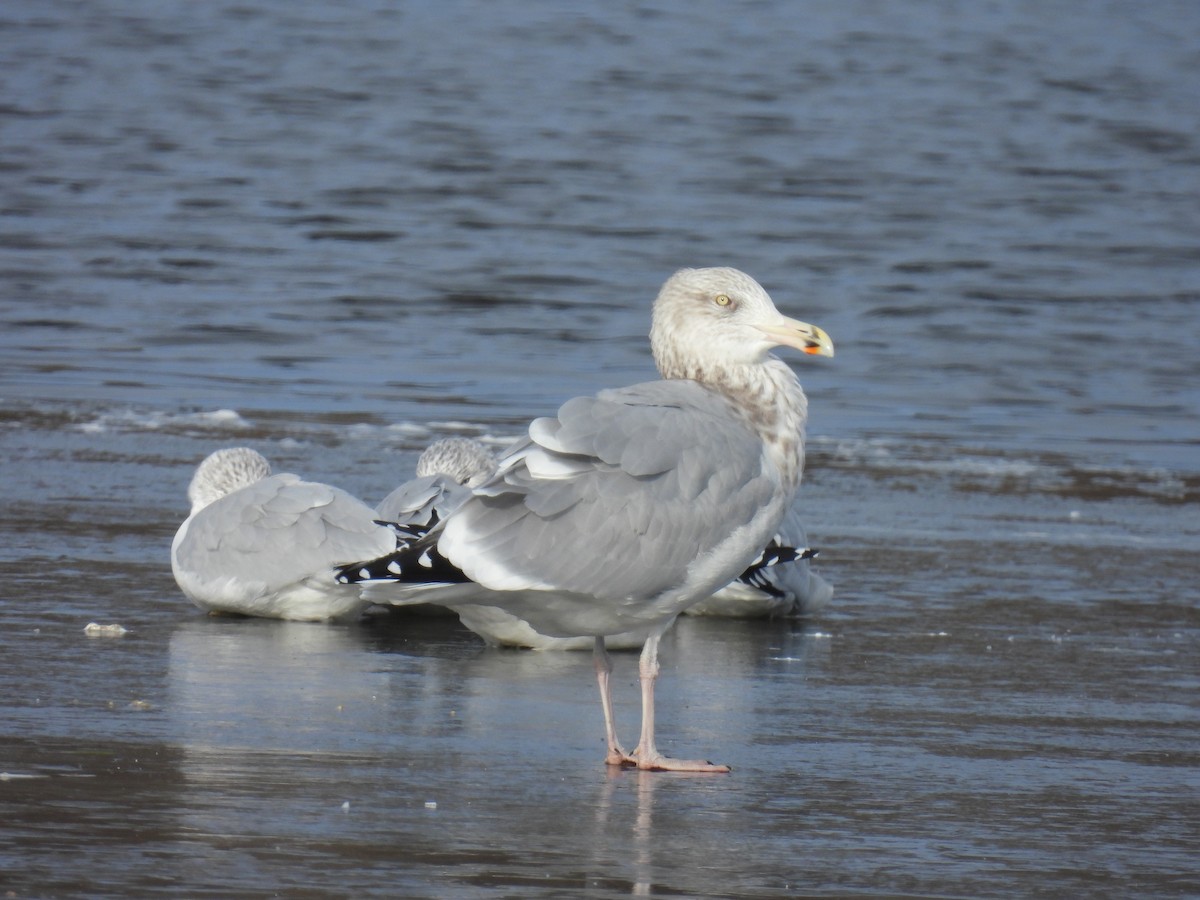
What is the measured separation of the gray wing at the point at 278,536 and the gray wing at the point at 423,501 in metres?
0.13

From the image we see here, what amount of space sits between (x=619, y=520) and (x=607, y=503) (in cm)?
5

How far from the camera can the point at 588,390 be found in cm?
1383

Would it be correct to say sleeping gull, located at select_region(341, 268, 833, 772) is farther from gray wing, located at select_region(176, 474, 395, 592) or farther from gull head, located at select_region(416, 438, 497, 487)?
gull head, located at select_region(416, 438, 497, 487)

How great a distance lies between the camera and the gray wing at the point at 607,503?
5211 mm

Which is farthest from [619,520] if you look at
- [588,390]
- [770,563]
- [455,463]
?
[588,390]

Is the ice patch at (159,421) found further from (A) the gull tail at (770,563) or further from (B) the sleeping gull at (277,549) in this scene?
(A) the gull tail at (770,563)

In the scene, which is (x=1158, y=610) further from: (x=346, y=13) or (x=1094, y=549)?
(x=346, y=13)

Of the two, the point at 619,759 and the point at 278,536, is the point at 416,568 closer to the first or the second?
the point at 619,759

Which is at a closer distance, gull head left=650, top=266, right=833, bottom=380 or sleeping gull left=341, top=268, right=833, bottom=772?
sleeping gull left=341, top=268, right=833, bottom=772

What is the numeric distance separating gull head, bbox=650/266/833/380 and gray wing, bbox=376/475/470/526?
1.57m

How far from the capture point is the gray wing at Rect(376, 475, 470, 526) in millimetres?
7176

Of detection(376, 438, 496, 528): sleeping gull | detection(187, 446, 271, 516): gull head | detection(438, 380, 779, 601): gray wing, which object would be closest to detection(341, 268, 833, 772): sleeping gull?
detection(438, 380, 779, 601): gray wing

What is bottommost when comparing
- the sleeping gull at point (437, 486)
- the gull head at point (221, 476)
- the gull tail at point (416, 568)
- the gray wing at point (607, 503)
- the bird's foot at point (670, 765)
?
the gull head at point (221, 476)

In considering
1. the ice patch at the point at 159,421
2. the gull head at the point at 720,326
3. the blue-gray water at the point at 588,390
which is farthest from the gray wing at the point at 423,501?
the ice patch at the point at 159,421
